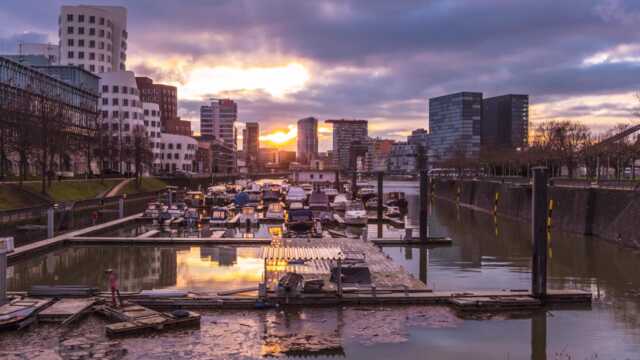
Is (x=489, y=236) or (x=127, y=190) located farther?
(x=127, y=190)

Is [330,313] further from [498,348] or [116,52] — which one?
[116,52]

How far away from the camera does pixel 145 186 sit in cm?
11950

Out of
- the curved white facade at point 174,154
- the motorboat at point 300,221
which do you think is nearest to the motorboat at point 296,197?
the motorboat at point 300,221

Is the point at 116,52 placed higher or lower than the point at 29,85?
higher

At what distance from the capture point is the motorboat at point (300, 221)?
178 ft

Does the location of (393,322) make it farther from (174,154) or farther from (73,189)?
(174,154)

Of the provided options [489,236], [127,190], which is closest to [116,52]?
[127,190]

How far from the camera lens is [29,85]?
91375 mm

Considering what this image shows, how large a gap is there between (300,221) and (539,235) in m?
30.3

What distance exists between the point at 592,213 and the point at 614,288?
75.4ft

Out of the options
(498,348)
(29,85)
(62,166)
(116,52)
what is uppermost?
(116,52)

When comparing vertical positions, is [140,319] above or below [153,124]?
below

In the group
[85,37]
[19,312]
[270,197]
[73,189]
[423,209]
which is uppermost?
[85,37]

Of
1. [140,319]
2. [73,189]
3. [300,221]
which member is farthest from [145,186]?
[140,319]
